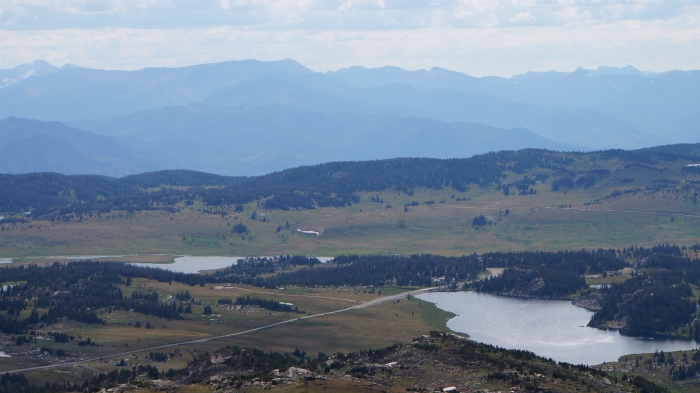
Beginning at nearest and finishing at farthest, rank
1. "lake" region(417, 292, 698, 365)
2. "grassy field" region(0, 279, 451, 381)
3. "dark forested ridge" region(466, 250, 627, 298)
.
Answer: "grassy field" region(0, 279, 451, 381) → "lake" region(417, 292, 698, 365) → "dark forested ridge" region(466, 250, 627, 298)

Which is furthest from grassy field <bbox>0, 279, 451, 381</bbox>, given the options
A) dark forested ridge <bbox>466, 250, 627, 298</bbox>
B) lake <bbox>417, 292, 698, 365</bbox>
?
dark forested ridge <bbox>466, 250, 627, 298</bbox>

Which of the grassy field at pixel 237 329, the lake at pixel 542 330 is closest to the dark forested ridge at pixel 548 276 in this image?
the lake at pixel 542 330

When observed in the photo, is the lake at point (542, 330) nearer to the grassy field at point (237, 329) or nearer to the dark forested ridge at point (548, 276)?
the grassy field at point (237, 329)

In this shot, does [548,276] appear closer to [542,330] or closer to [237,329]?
[542,330]

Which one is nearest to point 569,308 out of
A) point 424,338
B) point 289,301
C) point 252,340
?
point 289,301

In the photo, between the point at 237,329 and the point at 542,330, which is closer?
the point at 237,329

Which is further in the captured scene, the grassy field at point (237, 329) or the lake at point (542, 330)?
the lake at point (542, 330)

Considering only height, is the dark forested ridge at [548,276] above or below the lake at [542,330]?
above

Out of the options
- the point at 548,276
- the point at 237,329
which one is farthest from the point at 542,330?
the point at 548,276

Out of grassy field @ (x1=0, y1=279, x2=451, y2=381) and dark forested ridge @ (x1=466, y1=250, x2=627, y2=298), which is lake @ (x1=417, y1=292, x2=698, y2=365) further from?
dark forested ridge @ (x1=466, y1=250, x2=627, y2=298)
